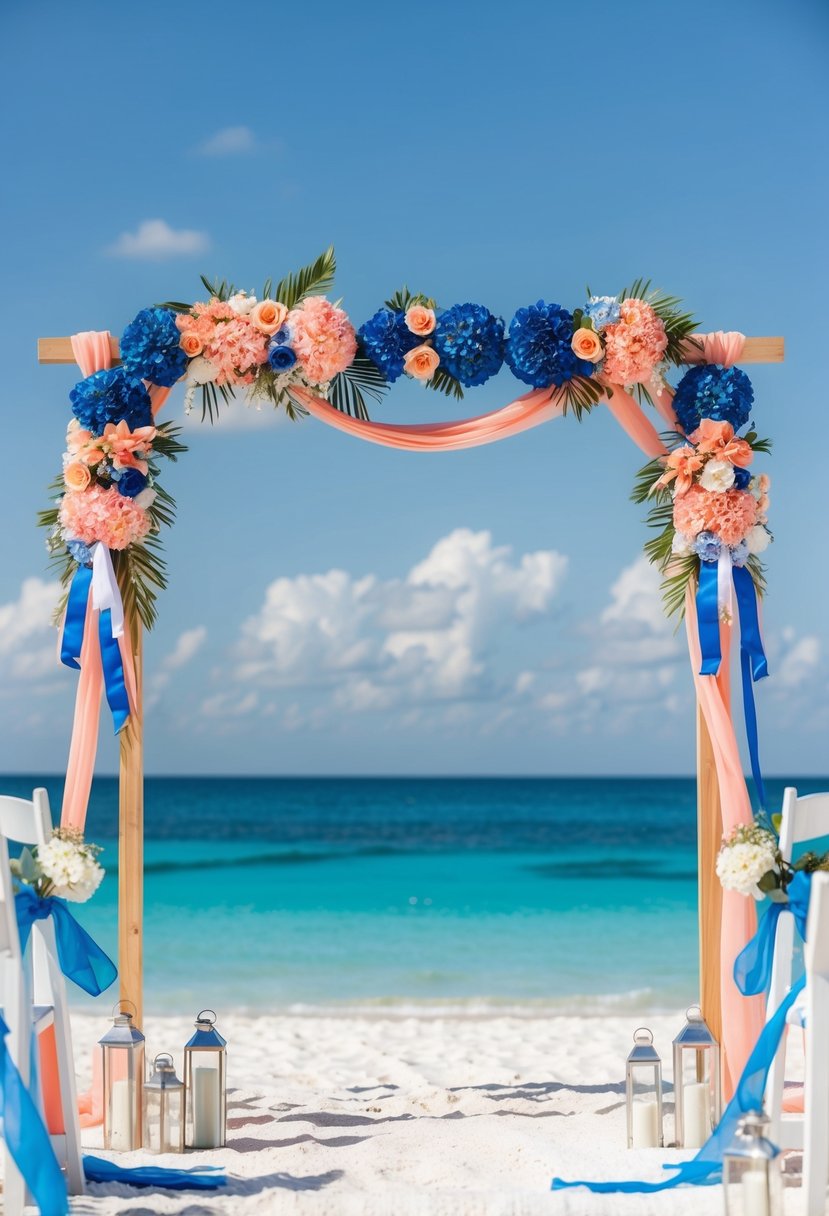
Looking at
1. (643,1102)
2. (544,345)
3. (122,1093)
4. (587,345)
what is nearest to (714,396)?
(587,345)

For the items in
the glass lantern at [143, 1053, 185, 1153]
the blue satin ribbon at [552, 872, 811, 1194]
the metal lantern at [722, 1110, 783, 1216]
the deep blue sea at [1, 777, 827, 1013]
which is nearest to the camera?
the metal lantern at [722, 1110, 783, 1216]

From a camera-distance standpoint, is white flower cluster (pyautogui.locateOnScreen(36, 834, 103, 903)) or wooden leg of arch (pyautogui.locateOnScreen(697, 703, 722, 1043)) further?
wooden leg of arch (pyautogui.locateOnScreen(697, 703, 722, 1043))

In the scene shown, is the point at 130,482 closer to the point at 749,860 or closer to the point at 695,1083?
the point at 749,860

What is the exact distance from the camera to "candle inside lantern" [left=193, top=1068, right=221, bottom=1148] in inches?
154

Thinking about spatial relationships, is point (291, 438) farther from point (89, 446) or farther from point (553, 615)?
point (89, 446)

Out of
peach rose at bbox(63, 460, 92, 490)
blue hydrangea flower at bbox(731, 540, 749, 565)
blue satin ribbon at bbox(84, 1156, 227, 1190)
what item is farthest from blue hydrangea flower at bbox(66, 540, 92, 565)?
blue hydrangea flower at bbox(731, 540, 749, 565)

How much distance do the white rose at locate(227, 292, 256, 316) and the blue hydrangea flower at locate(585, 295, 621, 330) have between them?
1126 millimetres

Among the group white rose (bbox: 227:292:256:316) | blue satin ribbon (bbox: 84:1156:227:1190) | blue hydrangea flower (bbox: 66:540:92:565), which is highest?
white rose (bbox: 227:292:256:316)

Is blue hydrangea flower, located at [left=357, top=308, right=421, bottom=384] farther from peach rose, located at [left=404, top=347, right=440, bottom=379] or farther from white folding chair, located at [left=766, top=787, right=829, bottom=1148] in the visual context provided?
white folding chair, located at [left=766, top=787, right=829, bottom=1148]

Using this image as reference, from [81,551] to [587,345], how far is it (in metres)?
1.78

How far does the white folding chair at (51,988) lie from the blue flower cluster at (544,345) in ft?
6.74

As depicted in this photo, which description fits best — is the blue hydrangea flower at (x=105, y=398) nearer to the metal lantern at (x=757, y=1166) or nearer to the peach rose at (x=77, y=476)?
the peach rose at (x=77, y=476)

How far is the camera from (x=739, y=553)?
4156mm

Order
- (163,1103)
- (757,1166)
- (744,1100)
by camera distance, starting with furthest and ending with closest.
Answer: (163,1103) < (744,1100) < (757,1166)
